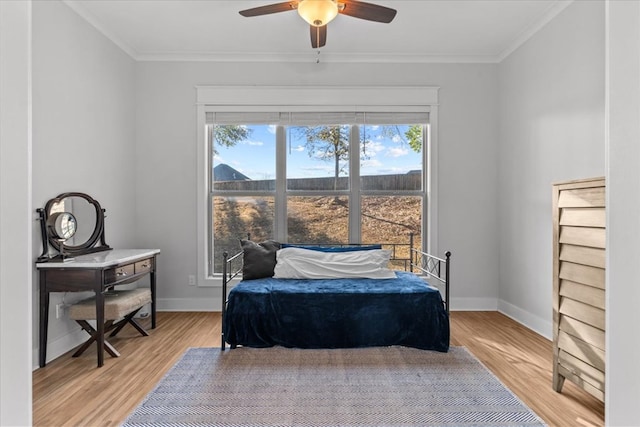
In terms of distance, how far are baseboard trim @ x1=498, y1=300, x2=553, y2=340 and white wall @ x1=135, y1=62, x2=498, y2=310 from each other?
187 millimetres

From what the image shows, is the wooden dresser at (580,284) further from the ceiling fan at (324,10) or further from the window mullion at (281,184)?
the window mullion at (281,184)

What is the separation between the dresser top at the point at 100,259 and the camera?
2727mm

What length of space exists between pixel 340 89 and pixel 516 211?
224cm

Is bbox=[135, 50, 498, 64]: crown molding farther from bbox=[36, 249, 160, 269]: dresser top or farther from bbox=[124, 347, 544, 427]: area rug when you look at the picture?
bbox=[124, 347, 544, 427]: area rug

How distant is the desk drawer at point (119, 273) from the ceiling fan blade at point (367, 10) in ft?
8.21

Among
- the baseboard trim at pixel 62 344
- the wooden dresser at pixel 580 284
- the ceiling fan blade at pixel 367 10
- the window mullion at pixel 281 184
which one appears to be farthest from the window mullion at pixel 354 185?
the baseboard trim at pixel 62 344

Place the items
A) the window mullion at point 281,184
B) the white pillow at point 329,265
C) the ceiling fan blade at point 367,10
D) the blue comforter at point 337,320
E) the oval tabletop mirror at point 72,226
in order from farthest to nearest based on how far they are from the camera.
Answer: the window mullion at point 281,184 < the white pillow at point 329,265 < the blue comforter at point 337,320 < the oval tabletop mirror at point 72,226 < the ceiling fan blade at point 367,10

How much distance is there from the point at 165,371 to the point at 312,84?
123 inches

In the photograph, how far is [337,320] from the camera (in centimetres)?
300

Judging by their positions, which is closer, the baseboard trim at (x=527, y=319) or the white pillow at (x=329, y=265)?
the baseboard trim at (x=527, y=319)

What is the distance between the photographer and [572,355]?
2.22 metres

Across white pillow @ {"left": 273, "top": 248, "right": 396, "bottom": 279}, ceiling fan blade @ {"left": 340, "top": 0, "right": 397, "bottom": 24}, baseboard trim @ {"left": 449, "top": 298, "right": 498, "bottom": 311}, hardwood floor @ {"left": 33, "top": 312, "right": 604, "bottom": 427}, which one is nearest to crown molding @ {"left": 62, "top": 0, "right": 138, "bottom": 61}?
ceiling fan blade @ {"left": 340, "top": 0, "right": 397, "bottom": 24}

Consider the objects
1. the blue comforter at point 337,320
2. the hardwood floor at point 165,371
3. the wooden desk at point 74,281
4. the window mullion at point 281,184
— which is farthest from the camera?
the window mullion at point 281,184

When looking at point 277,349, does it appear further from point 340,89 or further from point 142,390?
point 340,89
